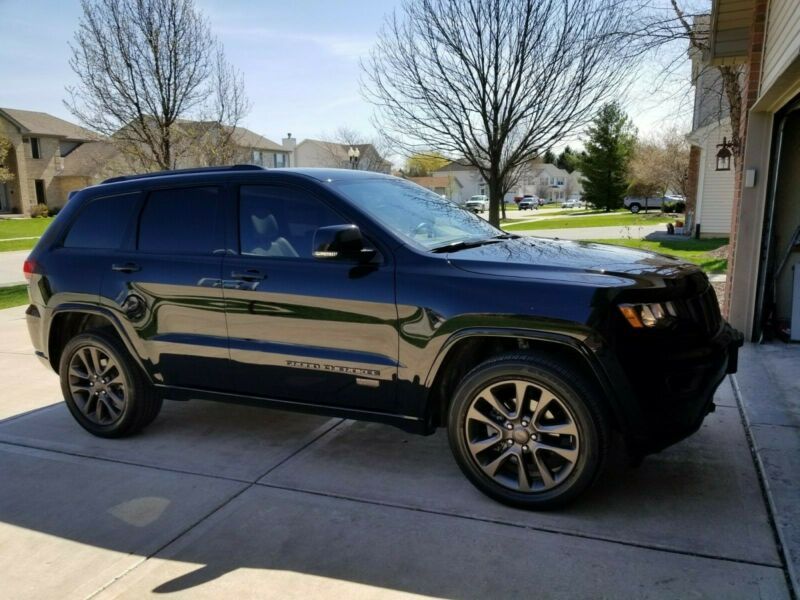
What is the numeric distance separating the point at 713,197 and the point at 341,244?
887 inches

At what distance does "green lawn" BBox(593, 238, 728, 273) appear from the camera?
13273mm

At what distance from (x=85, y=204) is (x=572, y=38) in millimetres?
8371

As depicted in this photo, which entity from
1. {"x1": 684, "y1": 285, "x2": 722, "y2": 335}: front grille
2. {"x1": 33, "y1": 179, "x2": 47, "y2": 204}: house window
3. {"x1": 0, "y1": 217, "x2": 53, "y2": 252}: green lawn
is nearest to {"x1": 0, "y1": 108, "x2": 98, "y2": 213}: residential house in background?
{"x1": 33, "y1": 179, "x2": 47, "y2": 204}: house window

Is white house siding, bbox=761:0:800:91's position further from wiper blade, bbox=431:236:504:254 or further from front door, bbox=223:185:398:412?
front door, bbox=223:185:398:412

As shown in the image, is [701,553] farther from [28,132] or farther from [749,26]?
[28,132]

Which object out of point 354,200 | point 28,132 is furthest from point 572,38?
point 28,132

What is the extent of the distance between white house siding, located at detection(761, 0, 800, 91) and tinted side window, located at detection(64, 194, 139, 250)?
4.93 m

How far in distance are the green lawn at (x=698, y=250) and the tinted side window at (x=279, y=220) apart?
8.56m

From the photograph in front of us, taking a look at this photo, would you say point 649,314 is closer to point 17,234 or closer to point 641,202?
point 17,234

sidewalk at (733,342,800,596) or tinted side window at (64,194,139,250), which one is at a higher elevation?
tinted side window at (64,194,139,250)

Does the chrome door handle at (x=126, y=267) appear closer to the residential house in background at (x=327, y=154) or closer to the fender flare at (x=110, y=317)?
the fender flare at (x=110, y=317)

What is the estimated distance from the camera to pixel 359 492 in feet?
12.2

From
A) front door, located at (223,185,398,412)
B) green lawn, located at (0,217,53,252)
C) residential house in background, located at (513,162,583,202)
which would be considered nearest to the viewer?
front door, located at (223,185,398,412)

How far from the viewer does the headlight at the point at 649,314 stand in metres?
3.14
